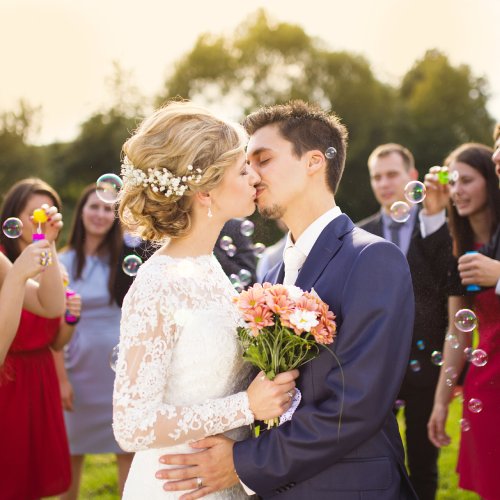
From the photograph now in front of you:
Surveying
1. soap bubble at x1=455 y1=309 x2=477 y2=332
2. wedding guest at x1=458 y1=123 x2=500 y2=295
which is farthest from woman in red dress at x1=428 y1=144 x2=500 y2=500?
wedding guest at x1=458 y1=123 x2=500 y2=295

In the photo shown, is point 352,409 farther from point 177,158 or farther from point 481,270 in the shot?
point 481,270

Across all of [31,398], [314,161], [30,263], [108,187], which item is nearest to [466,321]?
[314,161]

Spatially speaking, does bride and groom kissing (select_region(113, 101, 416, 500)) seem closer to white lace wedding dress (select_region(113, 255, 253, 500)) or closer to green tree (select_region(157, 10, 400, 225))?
white lace wedding dress (select_region(113, 255, 253, 500))

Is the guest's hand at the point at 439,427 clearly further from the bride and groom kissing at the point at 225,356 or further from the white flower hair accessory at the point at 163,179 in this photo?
the white flower hair accessory at the point at 163,179

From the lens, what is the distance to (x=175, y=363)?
9.30 ft

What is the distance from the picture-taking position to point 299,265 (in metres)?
3.20

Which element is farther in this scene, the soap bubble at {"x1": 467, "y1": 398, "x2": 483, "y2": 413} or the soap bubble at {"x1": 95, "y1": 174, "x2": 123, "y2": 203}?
the soap bubble at {"x1": 95, "y1": 174, "x2": 123, "y2": 203}

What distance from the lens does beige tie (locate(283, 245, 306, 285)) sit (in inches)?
125

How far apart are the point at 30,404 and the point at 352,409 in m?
3.02

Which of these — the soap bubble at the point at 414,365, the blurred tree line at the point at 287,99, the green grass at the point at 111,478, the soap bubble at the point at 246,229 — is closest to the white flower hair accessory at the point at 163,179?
the soap bubble at the point at 246,229

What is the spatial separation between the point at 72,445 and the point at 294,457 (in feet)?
12.6

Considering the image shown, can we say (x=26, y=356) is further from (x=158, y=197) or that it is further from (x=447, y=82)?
(x=447, y=82)

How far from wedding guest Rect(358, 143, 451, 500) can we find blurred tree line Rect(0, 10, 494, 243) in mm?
19442

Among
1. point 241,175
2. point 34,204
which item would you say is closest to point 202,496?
point 241,175
